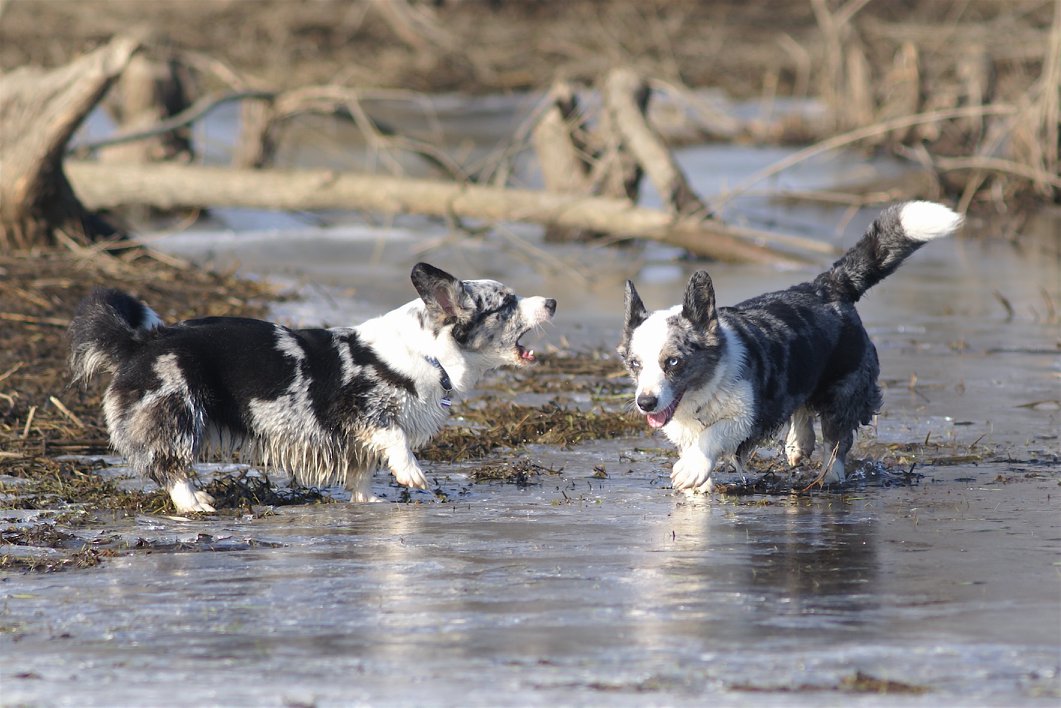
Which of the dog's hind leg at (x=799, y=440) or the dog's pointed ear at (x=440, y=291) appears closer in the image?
the dog's pointed ear at (x=440, y=291)

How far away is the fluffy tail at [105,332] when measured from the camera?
6266mm

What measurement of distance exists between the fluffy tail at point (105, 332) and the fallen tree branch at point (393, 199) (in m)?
6.12

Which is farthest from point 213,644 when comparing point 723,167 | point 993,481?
point 723,167

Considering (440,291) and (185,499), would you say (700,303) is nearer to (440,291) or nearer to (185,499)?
(440,291)

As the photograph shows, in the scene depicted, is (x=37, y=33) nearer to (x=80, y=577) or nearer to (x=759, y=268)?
(x=759, y=268)

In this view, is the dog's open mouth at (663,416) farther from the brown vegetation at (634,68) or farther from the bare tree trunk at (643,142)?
the bare tree trunk at (643,142)

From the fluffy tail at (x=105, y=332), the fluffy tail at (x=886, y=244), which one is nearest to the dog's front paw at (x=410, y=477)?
the fluffy tail at (x=105, y=332)

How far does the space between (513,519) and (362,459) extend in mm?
904

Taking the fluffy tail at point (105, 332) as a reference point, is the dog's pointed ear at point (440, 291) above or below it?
above

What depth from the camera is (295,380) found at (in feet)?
21.0

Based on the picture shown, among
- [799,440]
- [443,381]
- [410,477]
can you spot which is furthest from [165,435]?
[799,440]

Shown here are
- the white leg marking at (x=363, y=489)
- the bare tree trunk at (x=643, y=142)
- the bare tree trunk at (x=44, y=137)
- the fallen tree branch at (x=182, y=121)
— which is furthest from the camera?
the bare tree trunk at (x=643, y=142)

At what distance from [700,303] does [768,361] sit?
17.3 inches

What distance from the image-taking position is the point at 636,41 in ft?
81.3
